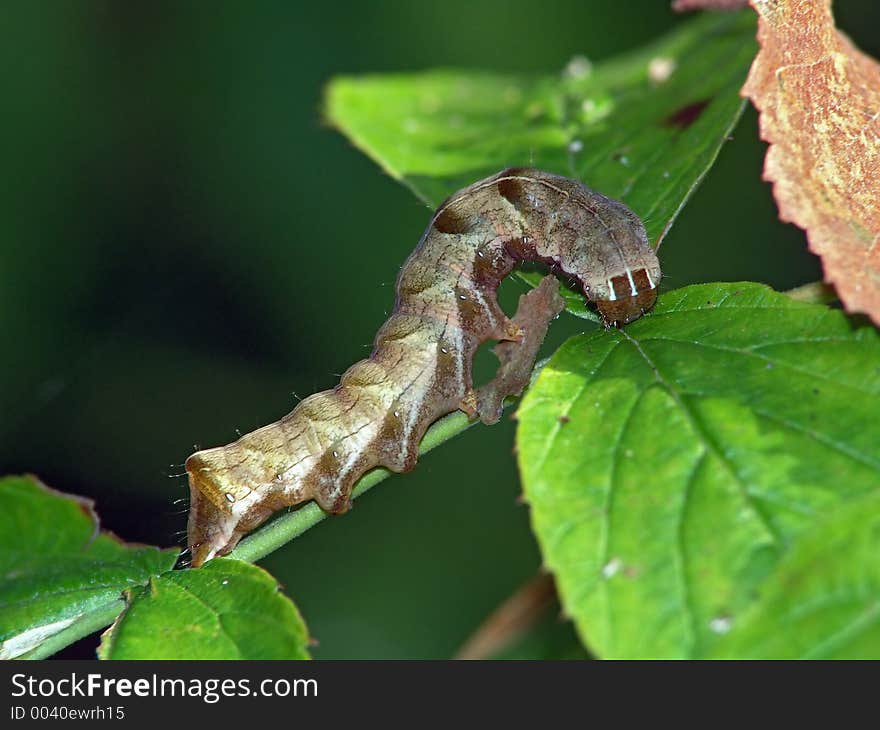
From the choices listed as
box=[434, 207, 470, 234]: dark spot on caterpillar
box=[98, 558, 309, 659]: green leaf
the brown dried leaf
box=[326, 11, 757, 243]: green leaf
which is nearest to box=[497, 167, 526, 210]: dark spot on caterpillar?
box=[434, 207, 470, 234]: dark spot on caterpillar

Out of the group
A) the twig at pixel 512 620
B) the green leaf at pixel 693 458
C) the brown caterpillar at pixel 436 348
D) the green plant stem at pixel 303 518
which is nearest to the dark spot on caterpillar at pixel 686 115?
the brown caterpillar at pixel 436 348

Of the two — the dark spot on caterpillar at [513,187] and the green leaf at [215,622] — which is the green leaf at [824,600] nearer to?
the green leaf at [215,622]

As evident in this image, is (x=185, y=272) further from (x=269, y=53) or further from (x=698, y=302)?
(x=698, y=302)

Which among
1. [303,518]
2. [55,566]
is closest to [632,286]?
[303,518]

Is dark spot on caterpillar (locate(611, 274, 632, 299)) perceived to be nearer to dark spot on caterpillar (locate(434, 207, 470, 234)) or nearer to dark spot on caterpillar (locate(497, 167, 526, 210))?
dark spot on caterpillar (locate(497, 167, 526, 210))
